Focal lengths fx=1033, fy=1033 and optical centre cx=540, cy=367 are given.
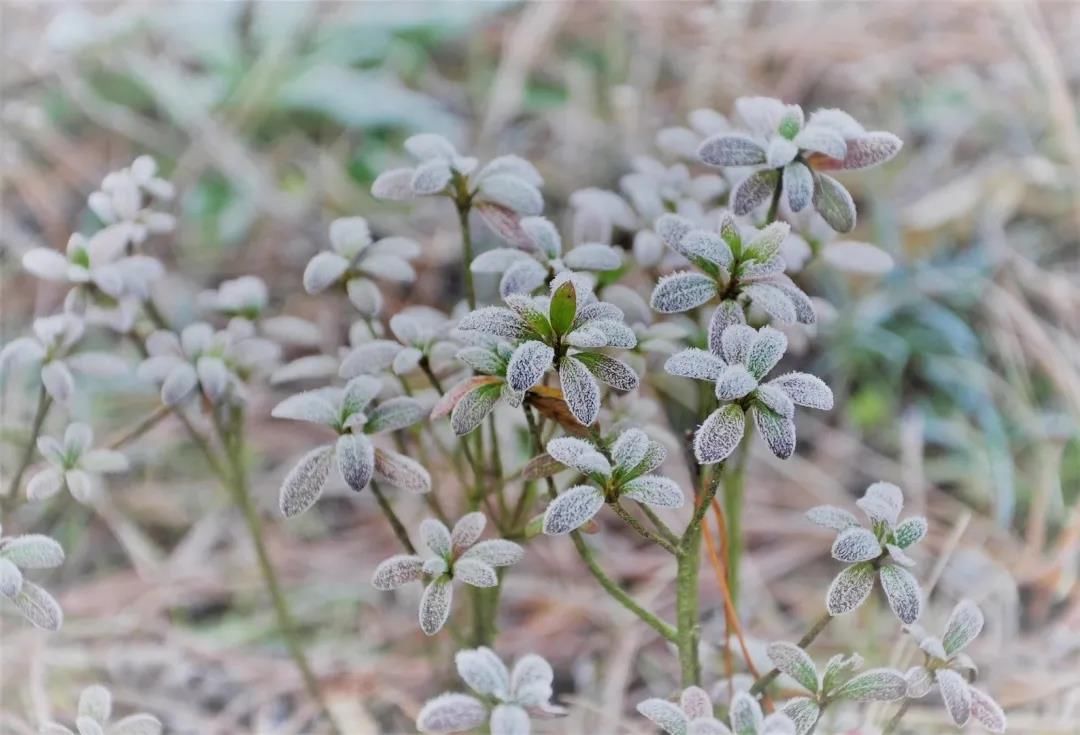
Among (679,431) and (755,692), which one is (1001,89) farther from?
(755,692)

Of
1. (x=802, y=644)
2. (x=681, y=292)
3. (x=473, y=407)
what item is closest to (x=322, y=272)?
(x=473, y=407)

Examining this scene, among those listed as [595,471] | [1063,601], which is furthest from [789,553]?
[595,471]

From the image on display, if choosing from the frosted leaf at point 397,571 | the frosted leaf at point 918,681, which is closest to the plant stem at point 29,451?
the frosted leaf at point 397,571

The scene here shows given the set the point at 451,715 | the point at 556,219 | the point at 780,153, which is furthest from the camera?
the point at 556,219

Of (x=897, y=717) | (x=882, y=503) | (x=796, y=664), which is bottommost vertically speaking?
(x=897, y=717)

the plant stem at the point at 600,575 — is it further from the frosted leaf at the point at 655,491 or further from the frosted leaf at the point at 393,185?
the frosted leaf at the point at 393,185

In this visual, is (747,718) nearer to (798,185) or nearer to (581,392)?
(581,392)
